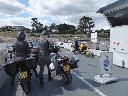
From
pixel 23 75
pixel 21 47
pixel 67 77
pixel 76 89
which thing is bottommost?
pixel 76 89

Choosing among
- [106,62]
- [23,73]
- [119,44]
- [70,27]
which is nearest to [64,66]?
[106,62]

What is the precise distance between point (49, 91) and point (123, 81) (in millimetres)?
3775

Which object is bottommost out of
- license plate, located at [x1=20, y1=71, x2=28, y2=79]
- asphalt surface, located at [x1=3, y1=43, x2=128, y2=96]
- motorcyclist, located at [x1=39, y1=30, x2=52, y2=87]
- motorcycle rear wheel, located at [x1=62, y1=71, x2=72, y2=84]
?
asphalt surface, located at [x1=3, y1=43, x2=128, y2=96]

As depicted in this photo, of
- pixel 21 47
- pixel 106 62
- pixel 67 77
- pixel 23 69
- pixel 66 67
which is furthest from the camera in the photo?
pixel 106 62

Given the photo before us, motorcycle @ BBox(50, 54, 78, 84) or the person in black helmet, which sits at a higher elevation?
the person in black helmet

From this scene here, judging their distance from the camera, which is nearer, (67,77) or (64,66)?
(64,66)

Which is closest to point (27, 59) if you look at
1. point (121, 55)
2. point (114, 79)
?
point (114, 79)

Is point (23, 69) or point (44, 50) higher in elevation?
point (44, 50)

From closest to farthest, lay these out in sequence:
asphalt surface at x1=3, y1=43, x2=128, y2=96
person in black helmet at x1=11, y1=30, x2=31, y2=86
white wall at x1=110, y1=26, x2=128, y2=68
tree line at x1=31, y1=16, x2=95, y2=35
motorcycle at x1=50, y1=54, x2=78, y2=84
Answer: asphalt surface at x1=3, y1=43, x2=128, y2=96, person in black helmet at x1=11, y1=30, x2=31, y2=86, motorcycle at x1=50, y1=54, x2=78, y2=84, white wall at x1=110, y1=26, x2=128, y2=68, tree line at x1=31, y1=16, x2=95, y2=35

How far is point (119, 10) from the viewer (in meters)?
30.0

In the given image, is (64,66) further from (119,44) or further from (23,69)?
(119,44)


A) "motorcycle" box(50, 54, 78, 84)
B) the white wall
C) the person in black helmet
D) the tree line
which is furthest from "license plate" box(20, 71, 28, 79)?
the tree line

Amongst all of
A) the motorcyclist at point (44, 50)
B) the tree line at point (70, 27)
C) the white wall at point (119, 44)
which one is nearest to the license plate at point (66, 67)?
the motorcyclist at point (44, 50)

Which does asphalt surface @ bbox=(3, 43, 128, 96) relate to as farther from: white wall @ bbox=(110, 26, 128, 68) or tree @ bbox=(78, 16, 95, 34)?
tree @ bbox=(78, 16, 95, 34)
